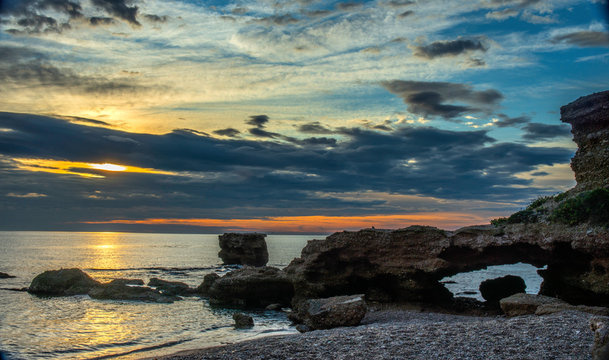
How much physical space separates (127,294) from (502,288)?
31734mm

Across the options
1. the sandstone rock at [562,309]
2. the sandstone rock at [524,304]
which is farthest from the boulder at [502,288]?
the sandstone rock at [562,309]

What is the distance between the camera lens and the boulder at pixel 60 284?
4084cm

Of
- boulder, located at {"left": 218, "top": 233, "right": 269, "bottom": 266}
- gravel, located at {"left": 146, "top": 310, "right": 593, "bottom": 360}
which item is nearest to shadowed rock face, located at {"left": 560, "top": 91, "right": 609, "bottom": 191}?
gravel, located at {"left": 146, "top": 310, "right": 593, "bottom": 360}

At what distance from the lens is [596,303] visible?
20891 mm

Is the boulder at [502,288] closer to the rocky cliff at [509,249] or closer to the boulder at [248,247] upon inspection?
the rocky cliff at [509,249]

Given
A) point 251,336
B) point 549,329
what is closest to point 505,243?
point 549,329

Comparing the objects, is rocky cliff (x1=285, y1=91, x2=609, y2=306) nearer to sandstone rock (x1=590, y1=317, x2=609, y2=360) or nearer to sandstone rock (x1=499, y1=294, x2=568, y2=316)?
sandstone rock (x1=499, y1=294, x2=568, y2=316)

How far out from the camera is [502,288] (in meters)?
28.4

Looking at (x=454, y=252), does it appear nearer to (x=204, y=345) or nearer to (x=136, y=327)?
(x=204, y=345)

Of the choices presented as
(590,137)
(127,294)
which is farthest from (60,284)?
(590,137)

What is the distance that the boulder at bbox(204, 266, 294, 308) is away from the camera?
34.6 m

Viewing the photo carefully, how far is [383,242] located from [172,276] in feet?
152

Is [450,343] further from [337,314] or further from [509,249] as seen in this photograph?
[509,249]

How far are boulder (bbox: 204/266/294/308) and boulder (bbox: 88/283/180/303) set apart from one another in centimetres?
553
